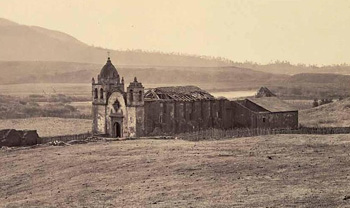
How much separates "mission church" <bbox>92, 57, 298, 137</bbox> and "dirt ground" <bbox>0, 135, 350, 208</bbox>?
19.1ft

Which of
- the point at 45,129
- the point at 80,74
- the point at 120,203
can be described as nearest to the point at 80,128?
the point at 45,129

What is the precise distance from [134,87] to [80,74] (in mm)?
120914

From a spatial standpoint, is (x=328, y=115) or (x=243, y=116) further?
(x=328, y=115)

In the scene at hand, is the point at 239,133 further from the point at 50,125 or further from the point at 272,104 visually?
the point at 50,125

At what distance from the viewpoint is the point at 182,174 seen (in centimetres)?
3312

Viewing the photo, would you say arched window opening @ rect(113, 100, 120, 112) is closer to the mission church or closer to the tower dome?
the mission church

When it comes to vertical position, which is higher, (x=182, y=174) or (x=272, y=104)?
(x=272, y=104)

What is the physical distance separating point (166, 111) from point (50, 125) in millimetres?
20942

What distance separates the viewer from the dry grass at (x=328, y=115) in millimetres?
67312

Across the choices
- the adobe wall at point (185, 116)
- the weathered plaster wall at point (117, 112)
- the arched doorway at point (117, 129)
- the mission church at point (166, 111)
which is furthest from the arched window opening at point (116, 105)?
the adobe wall at point (185, 116)

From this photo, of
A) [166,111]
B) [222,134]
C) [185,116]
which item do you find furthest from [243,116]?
[222,134]

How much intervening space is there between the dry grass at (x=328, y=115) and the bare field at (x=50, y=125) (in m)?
21.4

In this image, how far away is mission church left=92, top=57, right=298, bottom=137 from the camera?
5150 centimetres

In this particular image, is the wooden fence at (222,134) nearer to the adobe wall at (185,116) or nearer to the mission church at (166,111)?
the mission church at (166,111)
